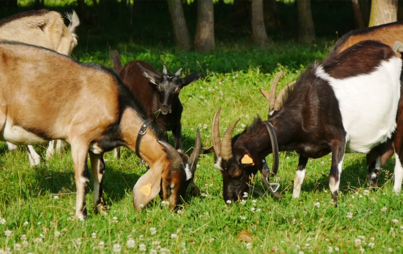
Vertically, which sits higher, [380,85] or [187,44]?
[380,85]

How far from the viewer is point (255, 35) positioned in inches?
614

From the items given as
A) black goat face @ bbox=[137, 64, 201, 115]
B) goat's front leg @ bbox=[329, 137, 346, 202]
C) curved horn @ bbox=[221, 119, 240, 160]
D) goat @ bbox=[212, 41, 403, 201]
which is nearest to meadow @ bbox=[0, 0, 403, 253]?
goat's front leg @ bbox=[329, 137, 346, 202]

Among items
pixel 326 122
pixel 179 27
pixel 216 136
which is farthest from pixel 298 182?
pixel 179 27

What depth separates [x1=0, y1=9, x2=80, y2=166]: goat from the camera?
28.2 ft

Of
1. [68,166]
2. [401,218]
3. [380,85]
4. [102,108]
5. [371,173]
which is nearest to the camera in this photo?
[401,218]

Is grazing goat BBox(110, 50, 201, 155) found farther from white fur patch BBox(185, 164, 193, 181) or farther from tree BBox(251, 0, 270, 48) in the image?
tree BBox(251, 0, 270, 48)

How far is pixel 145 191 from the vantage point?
5609 millimetres

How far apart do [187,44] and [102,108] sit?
964 centimetres

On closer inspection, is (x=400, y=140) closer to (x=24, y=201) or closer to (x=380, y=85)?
(x=380, y=85)

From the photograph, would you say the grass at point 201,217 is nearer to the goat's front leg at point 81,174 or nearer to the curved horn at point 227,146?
the goat's front leg at point 81,174

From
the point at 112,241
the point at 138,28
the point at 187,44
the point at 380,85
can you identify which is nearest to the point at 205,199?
the point at 112,241

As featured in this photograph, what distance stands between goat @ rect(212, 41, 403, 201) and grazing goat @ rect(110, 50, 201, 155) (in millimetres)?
1940

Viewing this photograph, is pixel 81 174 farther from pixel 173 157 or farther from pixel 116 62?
pixel 116 62

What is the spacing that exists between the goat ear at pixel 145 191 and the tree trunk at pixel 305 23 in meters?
12.0
